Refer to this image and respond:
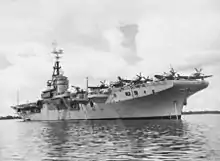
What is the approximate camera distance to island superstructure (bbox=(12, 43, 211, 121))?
4062cm

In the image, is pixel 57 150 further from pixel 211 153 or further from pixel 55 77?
pixel 55 77

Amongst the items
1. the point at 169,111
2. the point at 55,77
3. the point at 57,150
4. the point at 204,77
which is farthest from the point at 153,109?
the point at 57,150

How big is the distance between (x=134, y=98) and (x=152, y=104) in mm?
2914

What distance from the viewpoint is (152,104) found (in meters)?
43.4

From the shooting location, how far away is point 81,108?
52344 mm

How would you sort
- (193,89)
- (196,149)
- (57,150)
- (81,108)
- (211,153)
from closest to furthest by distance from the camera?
(211,153) → (196,149) → (57,150) → (193,89) → (81,108)

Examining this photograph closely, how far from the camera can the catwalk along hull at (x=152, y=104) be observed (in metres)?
40.3

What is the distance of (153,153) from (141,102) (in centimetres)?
3032

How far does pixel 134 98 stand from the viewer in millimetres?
42312

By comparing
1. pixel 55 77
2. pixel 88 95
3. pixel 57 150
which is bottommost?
pixel 57 150

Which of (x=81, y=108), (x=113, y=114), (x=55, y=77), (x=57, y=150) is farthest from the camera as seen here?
(x=55, y=77)

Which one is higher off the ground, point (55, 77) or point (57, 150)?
point (55, 77)

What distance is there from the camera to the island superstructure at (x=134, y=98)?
4062cm

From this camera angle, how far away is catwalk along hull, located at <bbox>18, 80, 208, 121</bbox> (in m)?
40.3
